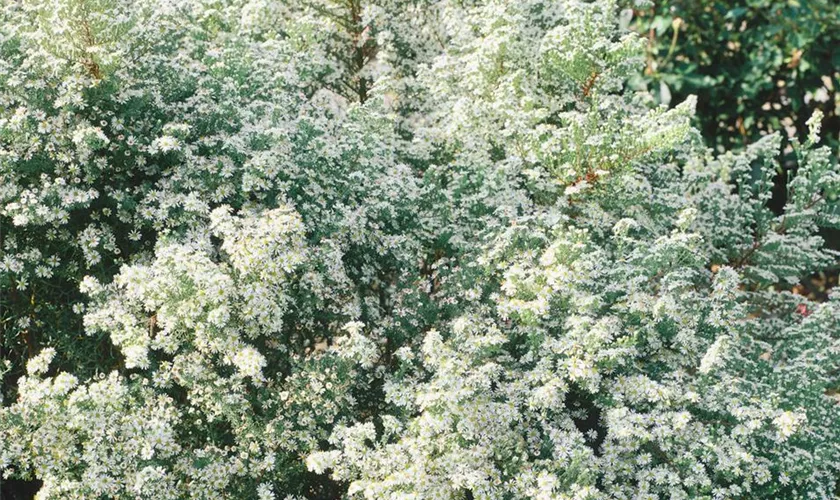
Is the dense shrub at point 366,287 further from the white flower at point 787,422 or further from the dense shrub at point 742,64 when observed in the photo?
the dense shrub at point 742,64

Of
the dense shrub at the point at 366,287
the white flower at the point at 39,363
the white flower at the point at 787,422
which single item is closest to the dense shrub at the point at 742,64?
the dense shrub at the point at 366,287

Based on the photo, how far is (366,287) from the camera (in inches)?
178

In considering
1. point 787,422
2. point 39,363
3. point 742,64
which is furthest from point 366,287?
point 742,64

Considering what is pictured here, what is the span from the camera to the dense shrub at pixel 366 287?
135 inches

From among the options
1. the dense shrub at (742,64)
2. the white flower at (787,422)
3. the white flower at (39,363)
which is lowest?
the white flower at (787,422)

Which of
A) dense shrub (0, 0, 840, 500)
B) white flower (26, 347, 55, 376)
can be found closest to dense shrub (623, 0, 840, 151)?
dense shrub (0, 0, 840, 500)

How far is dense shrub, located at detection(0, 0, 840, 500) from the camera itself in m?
3.44

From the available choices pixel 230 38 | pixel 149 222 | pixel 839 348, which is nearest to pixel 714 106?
pixel 839 348

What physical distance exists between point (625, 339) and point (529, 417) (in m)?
0.53

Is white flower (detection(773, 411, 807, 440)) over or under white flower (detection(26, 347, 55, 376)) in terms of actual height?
under

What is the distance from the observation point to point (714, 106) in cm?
837

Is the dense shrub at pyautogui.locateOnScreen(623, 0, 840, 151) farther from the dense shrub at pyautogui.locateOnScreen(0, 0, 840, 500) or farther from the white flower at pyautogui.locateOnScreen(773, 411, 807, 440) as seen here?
the white flower at pyautogui.locateOnScreen(773, 411, 807, 440)

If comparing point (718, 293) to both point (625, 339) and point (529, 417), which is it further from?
point (529, 417)

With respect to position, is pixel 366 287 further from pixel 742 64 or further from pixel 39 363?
pixel 742 64
